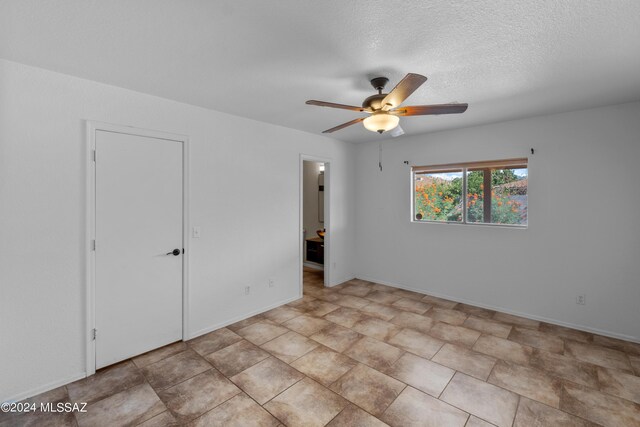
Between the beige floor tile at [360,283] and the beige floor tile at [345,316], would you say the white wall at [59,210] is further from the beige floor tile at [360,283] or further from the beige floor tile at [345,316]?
the beige floor tile at [360,283]

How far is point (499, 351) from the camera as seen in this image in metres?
2.88

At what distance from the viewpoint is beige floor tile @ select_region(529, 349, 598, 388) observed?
7.96 ft

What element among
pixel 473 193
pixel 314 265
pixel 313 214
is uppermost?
pixel 473 193

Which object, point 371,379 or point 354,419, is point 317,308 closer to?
point 371,379

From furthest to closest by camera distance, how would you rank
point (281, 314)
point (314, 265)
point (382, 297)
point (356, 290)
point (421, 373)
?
point (314, 265), point (356, 290), point (382, 297), point (281, 314), point (421, 373)

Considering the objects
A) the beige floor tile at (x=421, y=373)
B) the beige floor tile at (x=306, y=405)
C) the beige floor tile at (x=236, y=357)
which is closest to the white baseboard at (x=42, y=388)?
the beige floor tile at (x=236, y=357)

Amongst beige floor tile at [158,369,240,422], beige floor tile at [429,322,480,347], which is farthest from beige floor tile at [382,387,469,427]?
beige floor tile at [158,369,240,422]

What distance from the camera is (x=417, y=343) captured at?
3035 millimetres

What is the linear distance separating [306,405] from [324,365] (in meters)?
0.53

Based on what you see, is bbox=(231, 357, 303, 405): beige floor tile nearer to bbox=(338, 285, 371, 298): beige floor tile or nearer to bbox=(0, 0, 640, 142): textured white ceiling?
bbox=(338, 285, 371, 298): beige floor tile

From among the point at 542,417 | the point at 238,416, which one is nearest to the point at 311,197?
the point at 238,416

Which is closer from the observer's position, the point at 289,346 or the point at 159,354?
the point at 159,354

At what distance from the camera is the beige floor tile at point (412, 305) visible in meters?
3.92

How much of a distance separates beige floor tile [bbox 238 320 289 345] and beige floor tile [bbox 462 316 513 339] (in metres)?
2.17
